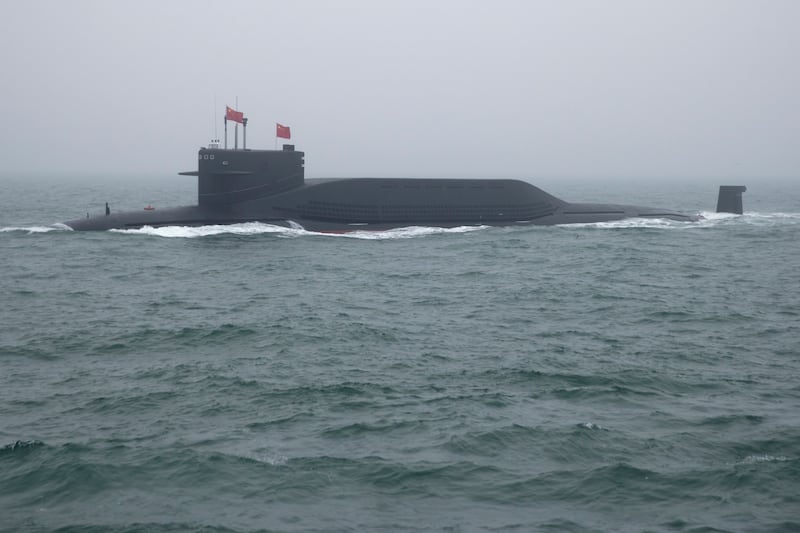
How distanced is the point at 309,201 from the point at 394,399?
28409 millimetres

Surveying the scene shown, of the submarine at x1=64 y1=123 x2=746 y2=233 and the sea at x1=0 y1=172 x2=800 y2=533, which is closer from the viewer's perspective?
the sea at x1=0 y1=172 x2=800 y2=533

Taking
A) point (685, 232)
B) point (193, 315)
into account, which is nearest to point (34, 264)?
point (193, 315)

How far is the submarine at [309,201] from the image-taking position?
142 ft

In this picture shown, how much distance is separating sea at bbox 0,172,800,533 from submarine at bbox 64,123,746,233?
983cm

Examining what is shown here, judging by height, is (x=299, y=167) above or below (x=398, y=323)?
above

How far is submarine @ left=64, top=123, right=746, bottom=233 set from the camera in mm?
43219

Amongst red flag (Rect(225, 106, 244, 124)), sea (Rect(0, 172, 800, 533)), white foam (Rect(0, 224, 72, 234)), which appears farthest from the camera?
white foam (Rect(0, 224, 72, 234))

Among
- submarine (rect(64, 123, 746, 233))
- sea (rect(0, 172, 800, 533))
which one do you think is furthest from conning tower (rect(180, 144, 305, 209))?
sea (rect(0, 172, 800, 533))

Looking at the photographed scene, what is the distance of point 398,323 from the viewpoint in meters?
24.4

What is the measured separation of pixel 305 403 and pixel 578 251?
87.3 ft

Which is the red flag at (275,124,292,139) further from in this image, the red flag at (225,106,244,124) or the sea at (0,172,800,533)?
the sea at (0,172,800,533)

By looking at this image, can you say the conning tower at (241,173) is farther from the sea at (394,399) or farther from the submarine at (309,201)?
the sea at (394,399)

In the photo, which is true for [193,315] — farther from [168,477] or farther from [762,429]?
[762,429]

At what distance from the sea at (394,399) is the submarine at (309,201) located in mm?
9828
